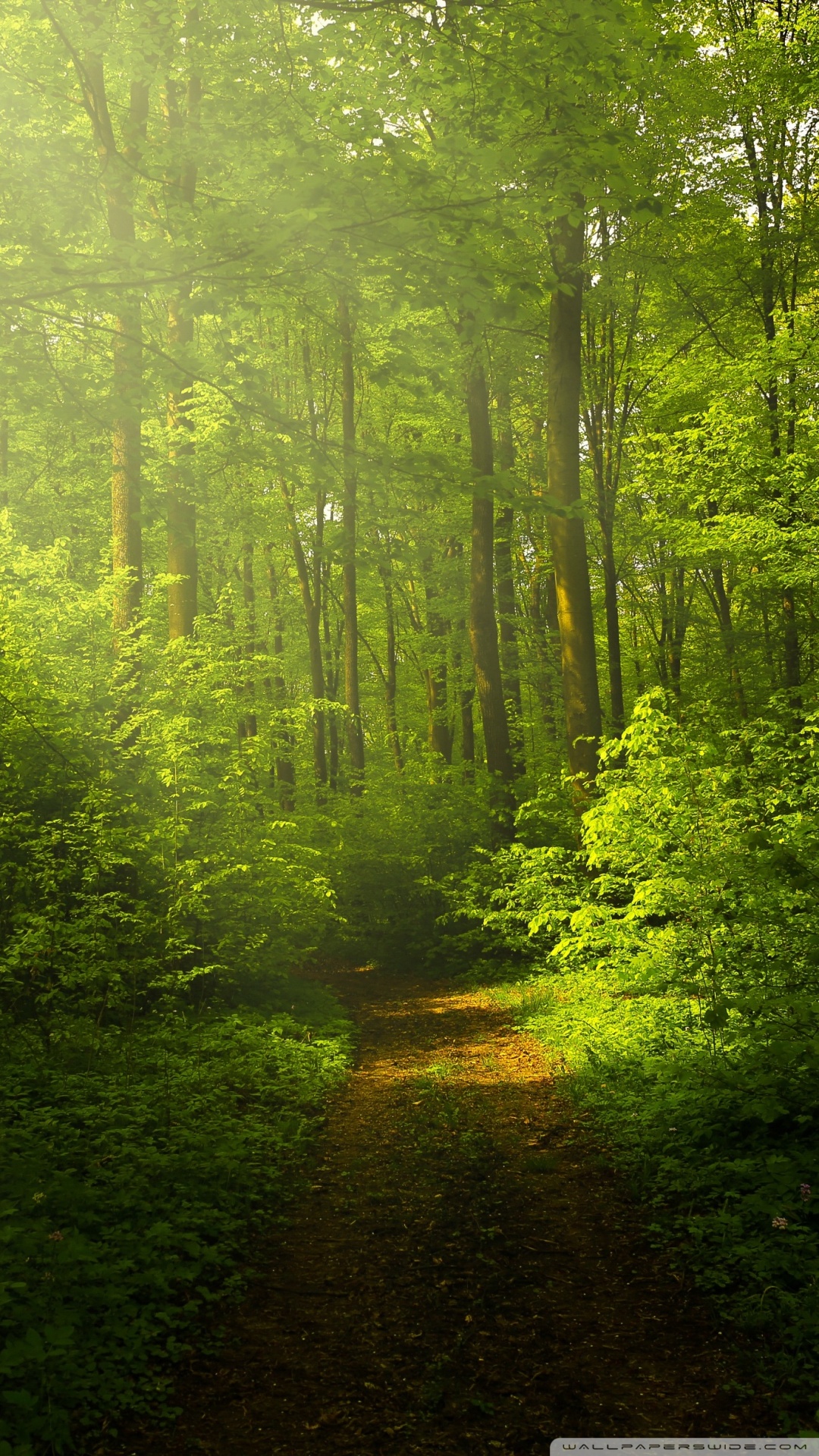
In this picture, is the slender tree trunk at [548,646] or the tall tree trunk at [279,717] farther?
the slender tree trunk at [548,646]

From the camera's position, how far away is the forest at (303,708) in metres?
4.51

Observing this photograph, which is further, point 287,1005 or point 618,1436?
point 287,1005

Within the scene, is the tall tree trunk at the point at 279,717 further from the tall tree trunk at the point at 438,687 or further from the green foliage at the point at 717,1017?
the green foliage at the point at 717,1017

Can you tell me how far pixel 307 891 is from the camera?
10062 millimetres

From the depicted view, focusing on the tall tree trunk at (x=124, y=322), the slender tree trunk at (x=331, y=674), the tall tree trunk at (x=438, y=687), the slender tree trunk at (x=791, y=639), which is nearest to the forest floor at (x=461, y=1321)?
the tall tree trunk at (x=124, y=322)

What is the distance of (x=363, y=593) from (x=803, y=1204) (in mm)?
26474

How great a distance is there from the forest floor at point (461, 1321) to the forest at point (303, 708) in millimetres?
98

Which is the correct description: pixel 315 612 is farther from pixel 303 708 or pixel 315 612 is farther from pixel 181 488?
pixel 181 488

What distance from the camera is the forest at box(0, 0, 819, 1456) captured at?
4508mm

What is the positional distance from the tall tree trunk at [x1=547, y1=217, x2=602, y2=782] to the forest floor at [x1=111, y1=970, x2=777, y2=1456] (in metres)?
6.20

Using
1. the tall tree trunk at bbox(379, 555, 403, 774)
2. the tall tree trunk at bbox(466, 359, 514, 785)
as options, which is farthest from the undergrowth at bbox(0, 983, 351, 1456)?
the tall tree trunk at bbox(379, 555, 403, 774)

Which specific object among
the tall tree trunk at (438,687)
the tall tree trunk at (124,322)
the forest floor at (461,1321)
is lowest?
the forest floor at (461,1321)

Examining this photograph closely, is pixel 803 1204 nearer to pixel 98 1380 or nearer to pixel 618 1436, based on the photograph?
pixel 618 1436

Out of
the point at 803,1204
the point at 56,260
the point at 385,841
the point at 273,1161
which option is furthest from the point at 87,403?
the point at 385,841
